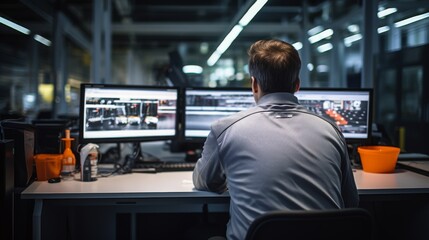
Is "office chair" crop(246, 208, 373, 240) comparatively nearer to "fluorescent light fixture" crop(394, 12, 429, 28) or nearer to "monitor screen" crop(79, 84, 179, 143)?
"monitor screen" crop(79, 84, 179, 143)

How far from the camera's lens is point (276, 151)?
1.06 metres

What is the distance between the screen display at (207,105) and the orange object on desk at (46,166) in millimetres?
726

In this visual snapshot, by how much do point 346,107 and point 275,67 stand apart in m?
1.09

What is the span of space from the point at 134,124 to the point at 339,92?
1214mm

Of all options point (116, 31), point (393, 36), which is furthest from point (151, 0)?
point (393, 36)

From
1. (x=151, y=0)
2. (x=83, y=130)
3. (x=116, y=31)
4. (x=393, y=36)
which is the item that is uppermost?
(x=151, y=0)

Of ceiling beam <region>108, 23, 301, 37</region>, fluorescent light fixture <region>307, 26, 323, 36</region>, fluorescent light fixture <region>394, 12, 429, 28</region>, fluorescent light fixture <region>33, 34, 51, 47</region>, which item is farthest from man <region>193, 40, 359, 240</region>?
ceiling beam <region>108, 23, 301, 37</region>

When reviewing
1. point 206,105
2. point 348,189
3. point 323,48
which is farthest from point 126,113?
point 323,48

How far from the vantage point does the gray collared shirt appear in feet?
3.42

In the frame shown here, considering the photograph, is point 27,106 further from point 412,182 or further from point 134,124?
point 412,182

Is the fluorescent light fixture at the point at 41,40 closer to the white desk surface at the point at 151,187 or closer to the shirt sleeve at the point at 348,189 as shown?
the white desk surface at the point at 151,187

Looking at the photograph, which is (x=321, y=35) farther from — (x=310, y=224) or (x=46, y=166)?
(x=310, y=224)

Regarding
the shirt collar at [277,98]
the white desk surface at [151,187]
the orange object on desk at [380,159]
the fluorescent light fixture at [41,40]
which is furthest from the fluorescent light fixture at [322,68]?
the shirt collar at [277,98]

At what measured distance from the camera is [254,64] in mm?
1187
